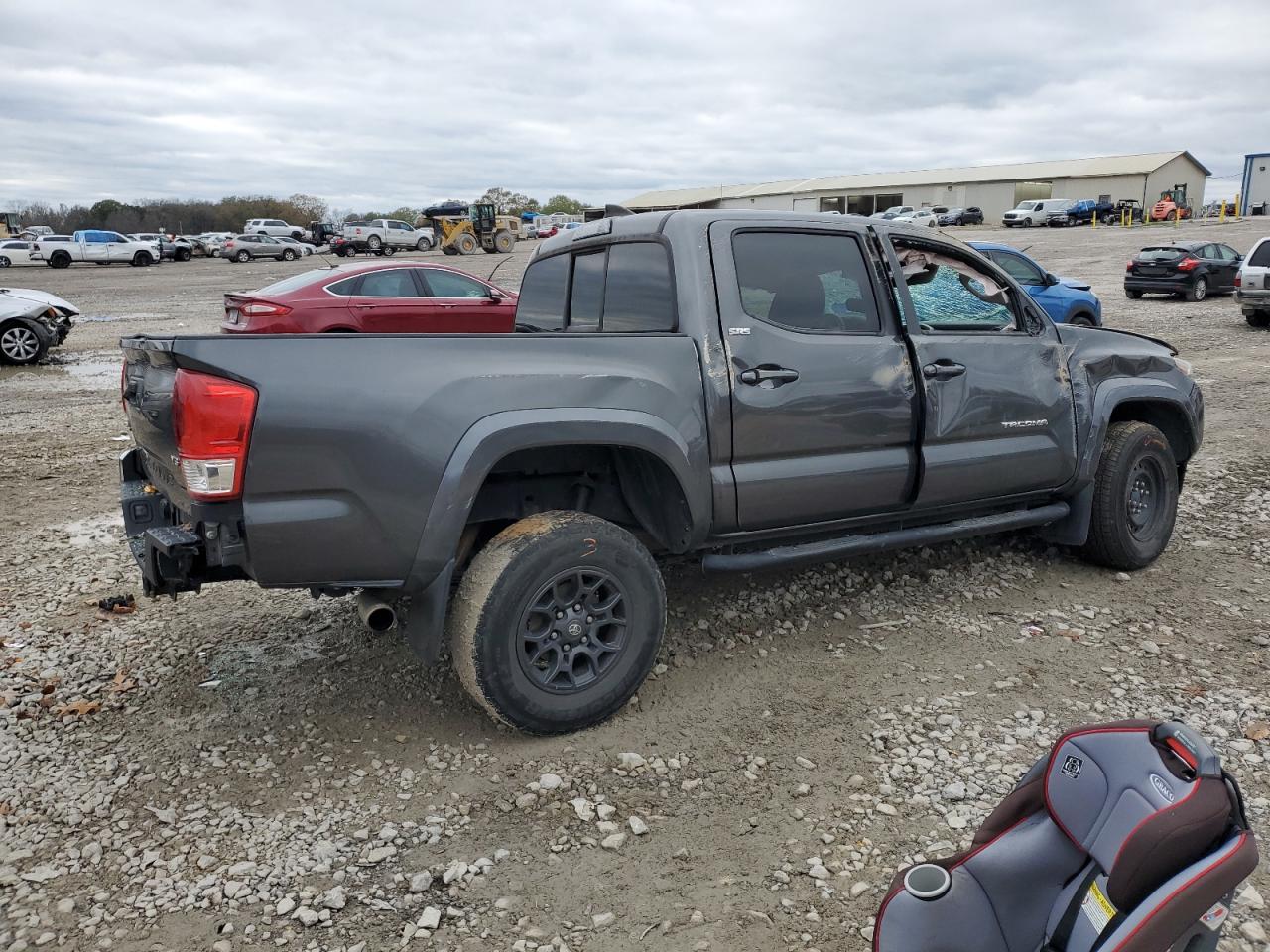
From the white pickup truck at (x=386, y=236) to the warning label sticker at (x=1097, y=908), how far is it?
152 feet

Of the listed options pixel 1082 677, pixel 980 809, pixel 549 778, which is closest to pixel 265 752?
pixel 549 778

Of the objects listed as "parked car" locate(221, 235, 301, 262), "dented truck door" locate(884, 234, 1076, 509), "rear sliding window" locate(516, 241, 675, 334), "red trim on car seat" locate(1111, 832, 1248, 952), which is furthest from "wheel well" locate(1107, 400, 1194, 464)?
"parked car" locate(221, 235, 301, 262)

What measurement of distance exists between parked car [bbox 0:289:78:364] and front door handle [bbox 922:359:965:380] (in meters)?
13.6

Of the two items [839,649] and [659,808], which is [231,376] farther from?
[839,649]

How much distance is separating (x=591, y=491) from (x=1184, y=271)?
68.7 ft

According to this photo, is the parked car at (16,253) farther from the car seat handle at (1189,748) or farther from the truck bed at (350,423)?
the car seat handle at (1189,748)

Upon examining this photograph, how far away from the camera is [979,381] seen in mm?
4422

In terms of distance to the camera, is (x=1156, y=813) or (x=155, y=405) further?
(x=155, y=405)

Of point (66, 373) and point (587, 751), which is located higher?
point (66, 373)

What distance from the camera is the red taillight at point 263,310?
11242 millimetres

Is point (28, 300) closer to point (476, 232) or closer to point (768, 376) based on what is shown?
point (768, 376)

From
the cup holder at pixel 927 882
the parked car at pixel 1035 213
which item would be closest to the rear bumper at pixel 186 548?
the cup holder at pixel 927 882

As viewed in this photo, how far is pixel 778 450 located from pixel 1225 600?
2.67m

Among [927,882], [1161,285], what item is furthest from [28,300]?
[1161,285]
